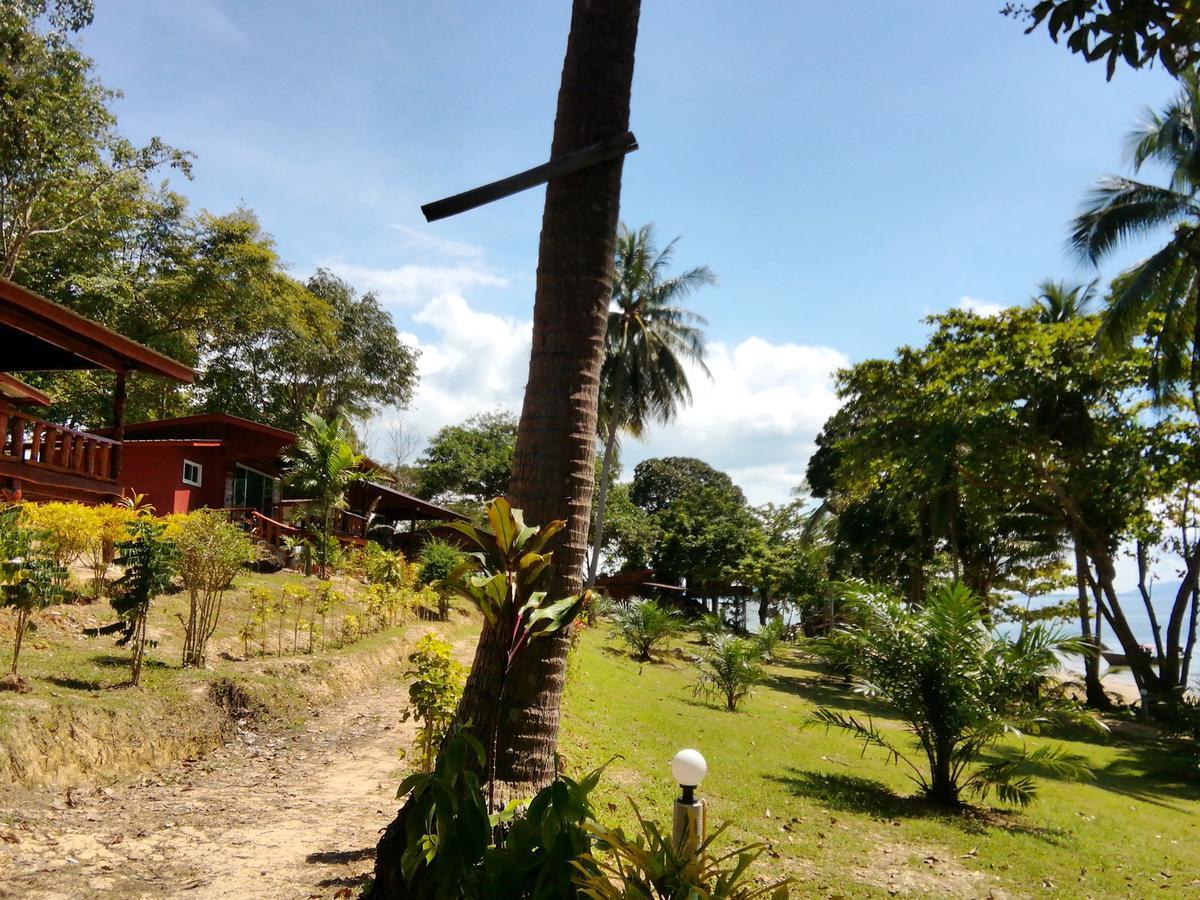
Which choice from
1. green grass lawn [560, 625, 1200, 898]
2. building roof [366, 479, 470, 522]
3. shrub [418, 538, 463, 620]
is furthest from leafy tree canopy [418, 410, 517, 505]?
green grass lawn [560, 625, 1200, 898]

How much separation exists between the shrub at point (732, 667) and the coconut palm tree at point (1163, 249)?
444 inches

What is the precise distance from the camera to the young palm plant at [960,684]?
7.62m

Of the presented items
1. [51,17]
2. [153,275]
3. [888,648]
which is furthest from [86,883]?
[153,275]

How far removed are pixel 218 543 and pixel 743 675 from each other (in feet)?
28.8

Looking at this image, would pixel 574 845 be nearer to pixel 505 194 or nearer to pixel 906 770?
pixel 505 194

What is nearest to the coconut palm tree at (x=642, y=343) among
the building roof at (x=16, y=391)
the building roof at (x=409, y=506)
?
the building roof at (x=409, y=506)

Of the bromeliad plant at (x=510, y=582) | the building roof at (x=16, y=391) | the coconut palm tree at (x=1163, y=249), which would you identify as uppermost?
the coconut palm tree at (x=1163, y=249)

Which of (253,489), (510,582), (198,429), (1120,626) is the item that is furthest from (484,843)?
(1120,626)

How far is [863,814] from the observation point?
7047 millimetres

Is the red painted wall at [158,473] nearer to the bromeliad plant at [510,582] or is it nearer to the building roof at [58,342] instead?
the building roof at [58,342]

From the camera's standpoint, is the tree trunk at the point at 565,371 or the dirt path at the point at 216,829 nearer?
the tree trunk at the point at 565,371

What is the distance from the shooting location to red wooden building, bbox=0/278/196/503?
10.7m

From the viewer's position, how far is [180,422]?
2044 cm

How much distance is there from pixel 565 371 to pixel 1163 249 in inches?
Answer: 710
